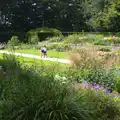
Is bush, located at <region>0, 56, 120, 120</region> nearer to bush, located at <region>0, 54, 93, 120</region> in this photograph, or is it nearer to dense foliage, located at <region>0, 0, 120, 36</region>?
bush, located at <region>0, 54, 93, 120</region>

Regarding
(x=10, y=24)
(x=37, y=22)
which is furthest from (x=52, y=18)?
(x=10, y=24)

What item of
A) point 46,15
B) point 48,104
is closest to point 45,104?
point 48,104

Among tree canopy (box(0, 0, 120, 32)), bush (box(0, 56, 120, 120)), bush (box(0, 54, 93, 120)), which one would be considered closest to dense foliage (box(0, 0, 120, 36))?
tree canopy (box(0, 0, 120, 32))

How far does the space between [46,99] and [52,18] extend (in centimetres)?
5125

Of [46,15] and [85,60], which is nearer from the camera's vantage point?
[85,60]

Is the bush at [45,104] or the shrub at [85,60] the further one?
the shrub at [85,60]

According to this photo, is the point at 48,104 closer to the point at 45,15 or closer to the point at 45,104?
the point at 45,104

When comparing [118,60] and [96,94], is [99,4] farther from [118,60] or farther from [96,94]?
[96,94]

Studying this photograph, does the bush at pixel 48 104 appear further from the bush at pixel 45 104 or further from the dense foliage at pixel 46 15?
the dense foliage at pixel 46 15

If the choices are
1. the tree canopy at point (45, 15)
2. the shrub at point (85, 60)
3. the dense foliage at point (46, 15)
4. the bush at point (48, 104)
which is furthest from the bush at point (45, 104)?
the dense foliage at point (46, 15)

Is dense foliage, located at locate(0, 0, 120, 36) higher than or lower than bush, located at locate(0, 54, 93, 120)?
higher

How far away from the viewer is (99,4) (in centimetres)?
4609

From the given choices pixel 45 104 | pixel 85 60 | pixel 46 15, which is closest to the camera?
pixel 45 104

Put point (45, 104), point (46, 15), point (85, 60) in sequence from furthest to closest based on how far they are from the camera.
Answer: point (46, 15) < point (85, 60) < point (45, 104)
